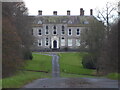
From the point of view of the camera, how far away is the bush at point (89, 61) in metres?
47.4

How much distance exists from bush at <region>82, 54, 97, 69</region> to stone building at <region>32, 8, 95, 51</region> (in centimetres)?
3711

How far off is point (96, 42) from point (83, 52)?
3845 millimetres

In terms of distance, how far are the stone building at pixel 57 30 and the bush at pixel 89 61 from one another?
1461 inches

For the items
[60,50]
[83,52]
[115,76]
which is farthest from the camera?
[60,50]

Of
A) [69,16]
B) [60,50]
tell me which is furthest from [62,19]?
[60,50]

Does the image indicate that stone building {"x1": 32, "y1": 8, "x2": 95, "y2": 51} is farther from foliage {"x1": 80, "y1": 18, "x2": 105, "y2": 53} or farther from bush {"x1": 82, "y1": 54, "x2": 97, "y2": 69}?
foliage {"x1": 80, "y1": 18, "x2": 105, "y2": 53}

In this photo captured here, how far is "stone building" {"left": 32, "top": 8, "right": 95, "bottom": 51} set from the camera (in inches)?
3482

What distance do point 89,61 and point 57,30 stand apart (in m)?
40.7

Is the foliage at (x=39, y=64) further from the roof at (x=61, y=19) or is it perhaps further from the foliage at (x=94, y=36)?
the roof at (x=61, y=19)

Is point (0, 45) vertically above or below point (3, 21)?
below

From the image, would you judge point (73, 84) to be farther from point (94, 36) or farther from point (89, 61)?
point (89, 61)

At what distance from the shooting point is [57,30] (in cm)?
8906

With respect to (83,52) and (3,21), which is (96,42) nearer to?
(83,52)

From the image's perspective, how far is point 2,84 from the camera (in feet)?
58.6
